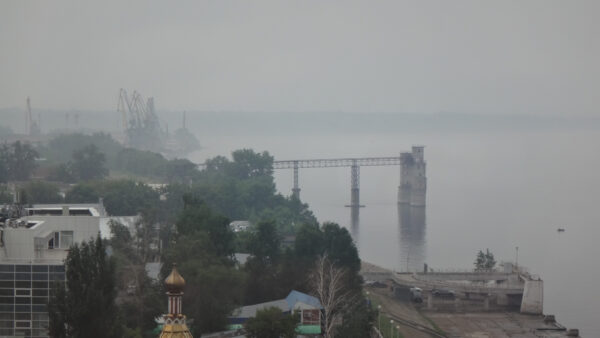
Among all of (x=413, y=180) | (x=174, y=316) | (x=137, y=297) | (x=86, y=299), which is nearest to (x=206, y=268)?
(x=137, y=297)

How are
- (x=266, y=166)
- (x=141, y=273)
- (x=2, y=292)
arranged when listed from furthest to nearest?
1. (x=266, y=166)
2. (x=141, y=273)
3. (x=2, y=292)

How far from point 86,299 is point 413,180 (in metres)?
78.8

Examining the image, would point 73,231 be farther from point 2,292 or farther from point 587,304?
point 587,304

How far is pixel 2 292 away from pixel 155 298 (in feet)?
18.5

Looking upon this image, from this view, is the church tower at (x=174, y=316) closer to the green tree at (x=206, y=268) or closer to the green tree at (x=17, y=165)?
the green tree at (x=206, y=268)

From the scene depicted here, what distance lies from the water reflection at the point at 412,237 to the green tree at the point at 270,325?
27947 mm

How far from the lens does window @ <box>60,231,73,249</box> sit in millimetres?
28703

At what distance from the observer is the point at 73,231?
94.8 ft

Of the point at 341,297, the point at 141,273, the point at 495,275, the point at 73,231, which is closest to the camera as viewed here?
the point at 73,231

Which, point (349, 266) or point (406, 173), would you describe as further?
point (406, 173)

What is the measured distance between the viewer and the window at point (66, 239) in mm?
28703

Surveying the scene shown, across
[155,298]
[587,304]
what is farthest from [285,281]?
[587,304]

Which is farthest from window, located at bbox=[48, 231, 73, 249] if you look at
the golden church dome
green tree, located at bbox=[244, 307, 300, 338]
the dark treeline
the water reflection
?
the water reflection

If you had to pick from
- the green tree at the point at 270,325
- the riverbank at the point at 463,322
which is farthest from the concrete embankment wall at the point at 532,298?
the green tree at the point at 270,325
